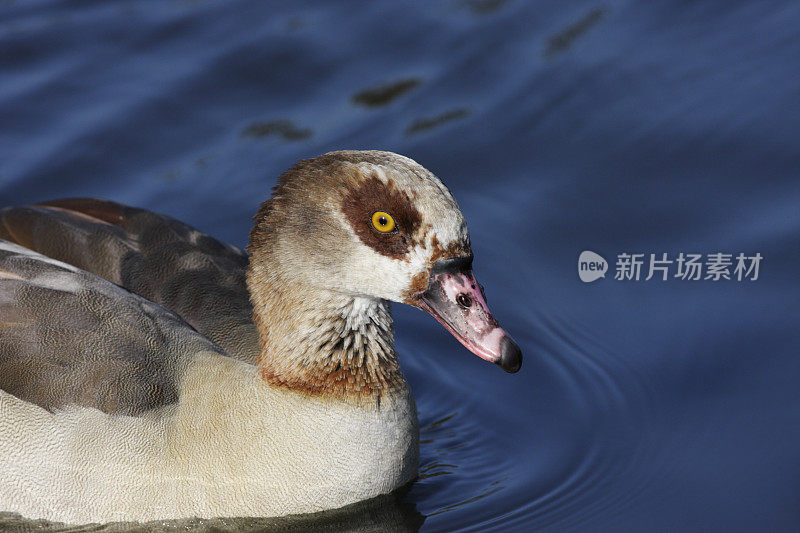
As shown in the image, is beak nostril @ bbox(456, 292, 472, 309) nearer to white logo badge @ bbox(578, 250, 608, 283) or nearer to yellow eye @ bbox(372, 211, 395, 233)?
yellow eye @ bbox(372, 211, 395, 233)

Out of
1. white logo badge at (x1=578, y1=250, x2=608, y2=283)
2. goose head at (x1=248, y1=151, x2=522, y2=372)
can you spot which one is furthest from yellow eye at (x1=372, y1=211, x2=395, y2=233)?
white logo badge at (x1=578, y1=250, x2=608, y2=283)

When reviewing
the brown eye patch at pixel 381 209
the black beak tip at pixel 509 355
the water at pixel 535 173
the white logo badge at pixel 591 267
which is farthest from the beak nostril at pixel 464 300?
the white logo badge at pixel 591 267

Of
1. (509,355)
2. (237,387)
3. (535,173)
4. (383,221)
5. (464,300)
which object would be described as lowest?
(237,387)

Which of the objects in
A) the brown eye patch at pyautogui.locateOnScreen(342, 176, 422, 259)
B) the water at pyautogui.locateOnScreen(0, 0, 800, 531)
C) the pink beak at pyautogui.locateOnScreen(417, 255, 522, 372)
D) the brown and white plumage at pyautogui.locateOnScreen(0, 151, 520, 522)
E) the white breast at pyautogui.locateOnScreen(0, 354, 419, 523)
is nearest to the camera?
the brown eye patch at pyautogui.locateOnScreen(342, 176, 422, 259)

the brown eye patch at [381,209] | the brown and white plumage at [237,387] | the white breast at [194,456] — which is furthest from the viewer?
the white breast at [194,456]

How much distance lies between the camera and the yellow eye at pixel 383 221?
5355 millimetres

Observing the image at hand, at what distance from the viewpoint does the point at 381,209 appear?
5.36 m

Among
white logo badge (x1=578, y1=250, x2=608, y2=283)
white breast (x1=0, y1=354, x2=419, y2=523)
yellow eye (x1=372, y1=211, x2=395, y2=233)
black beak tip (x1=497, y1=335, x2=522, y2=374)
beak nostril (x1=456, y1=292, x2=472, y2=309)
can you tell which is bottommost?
white breast (x1=0, y1=354, x2=419, y2=523)

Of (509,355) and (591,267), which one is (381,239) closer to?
(509,355)

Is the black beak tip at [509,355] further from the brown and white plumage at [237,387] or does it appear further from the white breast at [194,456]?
the white breast at [194,456]

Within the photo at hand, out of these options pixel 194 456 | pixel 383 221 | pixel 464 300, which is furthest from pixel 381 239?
pixel 194 456

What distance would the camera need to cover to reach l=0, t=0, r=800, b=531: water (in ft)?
21.3

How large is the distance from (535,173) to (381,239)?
366 centimetres

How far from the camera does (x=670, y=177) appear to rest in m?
8.57
